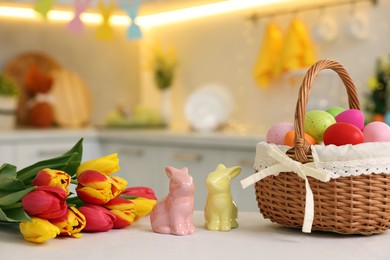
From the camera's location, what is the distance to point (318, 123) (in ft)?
3.81

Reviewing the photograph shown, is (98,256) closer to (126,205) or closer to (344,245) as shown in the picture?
(126,205)

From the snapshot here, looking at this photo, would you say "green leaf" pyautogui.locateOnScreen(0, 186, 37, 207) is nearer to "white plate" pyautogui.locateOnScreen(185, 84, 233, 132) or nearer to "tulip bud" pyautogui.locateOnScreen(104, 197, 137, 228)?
"tulip bud" pyautogui.locateOnScreen(104, 197, 137, 228)

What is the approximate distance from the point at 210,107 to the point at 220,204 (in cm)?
256

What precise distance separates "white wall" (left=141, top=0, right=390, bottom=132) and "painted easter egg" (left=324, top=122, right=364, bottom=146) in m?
2.06

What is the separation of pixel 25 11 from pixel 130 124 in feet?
3.24

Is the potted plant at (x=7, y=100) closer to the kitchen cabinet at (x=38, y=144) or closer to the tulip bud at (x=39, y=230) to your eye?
the kitchen cabinet at (x=38, y=144)

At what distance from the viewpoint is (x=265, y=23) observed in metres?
3.63

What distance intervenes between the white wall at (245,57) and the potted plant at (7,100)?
0.97 metres

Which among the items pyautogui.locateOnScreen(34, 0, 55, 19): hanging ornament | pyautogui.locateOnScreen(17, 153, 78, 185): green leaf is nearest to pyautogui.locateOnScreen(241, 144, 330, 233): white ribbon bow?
pyautogui.locateOnScreen(17, 153, 78, 185): green leaf

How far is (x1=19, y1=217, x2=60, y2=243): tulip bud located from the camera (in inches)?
39.6

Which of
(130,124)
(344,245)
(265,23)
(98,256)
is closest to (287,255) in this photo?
(344,245)

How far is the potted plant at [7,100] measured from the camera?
12.6ft

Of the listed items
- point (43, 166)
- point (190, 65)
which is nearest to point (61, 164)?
point (43, 166)

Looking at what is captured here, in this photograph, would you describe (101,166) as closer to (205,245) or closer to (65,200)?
(65,200)
